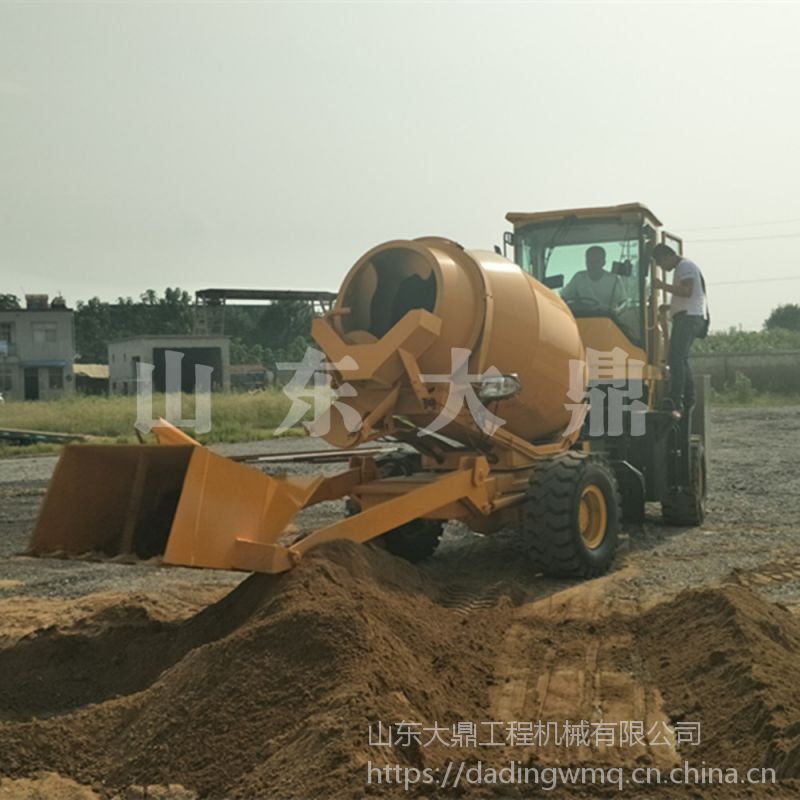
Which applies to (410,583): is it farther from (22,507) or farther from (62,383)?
(62,383)

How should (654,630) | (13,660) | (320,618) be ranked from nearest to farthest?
(320,618) → (13,660) → (654,630)

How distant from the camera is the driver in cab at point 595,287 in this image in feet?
32.9

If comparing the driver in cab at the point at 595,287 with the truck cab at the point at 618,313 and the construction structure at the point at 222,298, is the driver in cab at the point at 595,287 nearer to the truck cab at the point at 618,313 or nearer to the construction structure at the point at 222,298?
the truck cab at the point at 618,313

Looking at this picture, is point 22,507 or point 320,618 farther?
point 22,507

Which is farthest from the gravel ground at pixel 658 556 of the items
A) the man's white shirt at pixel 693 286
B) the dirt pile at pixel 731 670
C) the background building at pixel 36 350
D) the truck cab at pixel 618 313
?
the background building at pixel 36 350

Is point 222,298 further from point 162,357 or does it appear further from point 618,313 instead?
point 618,313

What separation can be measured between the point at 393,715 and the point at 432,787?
21.5 inches

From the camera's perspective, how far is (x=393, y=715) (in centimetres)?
445

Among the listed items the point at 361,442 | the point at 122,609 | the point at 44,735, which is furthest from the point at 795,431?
the point at 44,735

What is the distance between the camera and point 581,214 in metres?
10.1

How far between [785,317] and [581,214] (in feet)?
239

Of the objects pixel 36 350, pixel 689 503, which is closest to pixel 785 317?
pixel 36 350

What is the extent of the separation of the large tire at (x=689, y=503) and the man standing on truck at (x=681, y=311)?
2.00 feet

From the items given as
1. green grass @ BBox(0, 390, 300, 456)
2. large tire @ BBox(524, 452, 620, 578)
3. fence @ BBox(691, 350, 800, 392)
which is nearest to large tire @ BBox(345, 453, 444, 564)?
large tire @ BBox(524, 452, 620, 578)
